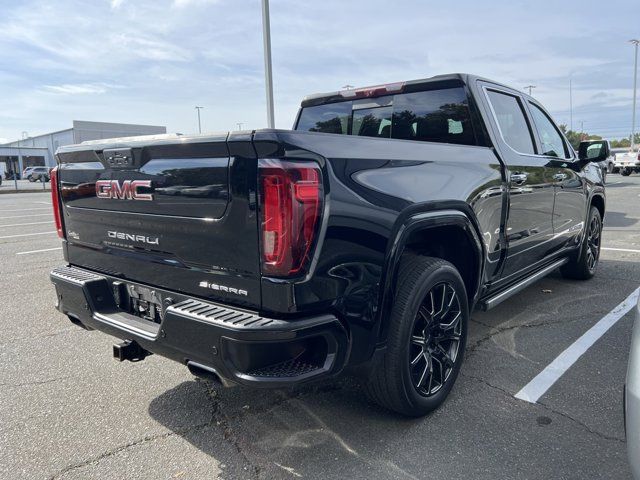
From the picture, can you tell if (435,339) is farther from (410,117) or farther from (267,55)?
(267,55)

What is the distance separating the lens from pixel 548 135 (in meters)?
4.72

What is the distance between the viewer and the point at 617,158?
31062 mm

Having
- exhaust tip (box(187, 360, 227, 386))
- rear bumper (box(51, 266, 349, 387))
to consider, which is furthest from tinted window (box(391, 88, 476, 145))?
exhaust tip (box(187, 360, 227, 386))

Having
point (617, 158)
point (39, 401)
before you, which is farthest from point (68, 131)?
point (39, 401)

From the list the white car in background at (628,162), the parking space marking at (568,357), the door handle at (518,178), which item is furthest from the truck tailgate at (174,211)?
the white car in background at (628,162)

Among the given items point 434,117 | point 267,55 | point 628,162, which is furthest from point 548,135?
point 628,162

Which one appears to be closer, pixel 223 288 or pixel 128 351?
pixel 223 288

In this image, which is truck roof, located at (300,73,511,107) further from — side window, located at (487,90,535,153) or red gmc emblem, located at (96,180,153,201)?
red gmc emblem, located at (96,180,153,201)

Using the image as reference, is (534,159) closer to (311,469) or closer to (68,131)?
(311,469)

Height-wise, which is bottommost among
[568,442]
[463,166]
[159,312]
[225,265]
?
[568,442]

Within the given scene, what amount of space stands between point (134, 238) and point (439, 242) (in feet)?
5.95

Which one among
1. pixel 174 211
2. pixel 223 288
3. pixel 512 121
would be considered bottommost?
pixel 223 288

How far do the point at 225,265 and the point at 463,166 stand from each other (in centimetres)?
163

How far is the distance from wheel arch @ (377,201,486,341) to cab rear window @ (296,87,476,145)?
0.78 m
